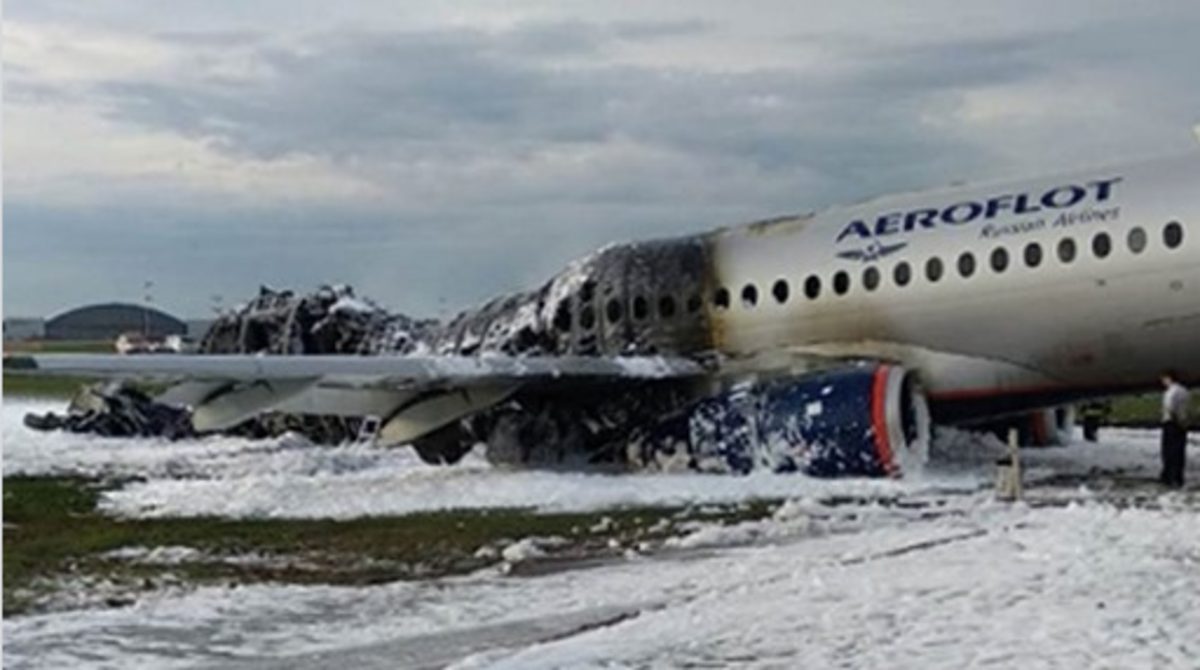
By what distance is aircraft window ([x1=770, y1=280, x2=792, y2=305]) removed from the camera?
22578 mm

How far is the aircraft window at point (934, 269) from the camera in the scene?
2139 centimetres

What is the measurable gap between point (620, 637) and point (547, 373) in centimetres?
1261

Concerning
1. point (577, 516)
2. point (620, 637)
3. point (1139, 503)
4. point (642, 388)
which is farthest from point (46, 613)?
point (642, 388)

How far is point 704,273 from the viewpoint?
76.6 ft

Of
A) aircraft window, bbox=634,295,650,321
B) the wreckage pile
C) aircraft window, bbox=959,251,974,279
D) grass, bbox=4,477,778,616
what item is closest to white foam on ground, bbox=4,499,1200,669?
grass, bbox=4,477,778,616

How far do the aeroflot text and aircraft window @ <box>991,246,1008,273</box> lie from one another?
465 millimetres

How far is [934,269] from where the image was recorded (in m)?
21.4

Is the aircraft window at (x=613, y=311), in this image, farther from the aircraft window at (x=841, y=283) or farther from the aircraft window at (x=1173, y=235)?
the aircraft window at (x=1173, y=235)

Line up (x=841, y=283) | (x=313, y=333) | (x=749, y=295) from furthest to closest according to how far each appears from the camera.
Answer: (x=313, y=333)
(x=749, y=295)
(x=841, y=283)

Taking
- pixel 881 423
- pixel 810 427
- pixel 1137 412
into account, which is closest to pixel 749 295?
pixel 810 427

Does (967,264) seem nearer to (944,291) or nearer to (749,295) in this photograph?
(944,291)

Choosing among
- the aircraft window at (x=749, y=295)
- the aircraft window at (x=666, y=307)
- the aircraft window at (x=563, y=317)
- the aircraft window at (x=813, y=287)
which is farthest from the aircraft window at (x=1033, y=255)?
the aircraft window at (x=563, y=317)

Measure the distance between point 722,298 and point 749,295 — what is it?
0.39 meters

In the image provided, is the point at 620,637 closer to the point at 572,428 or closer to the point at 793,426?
the point at 793,426
